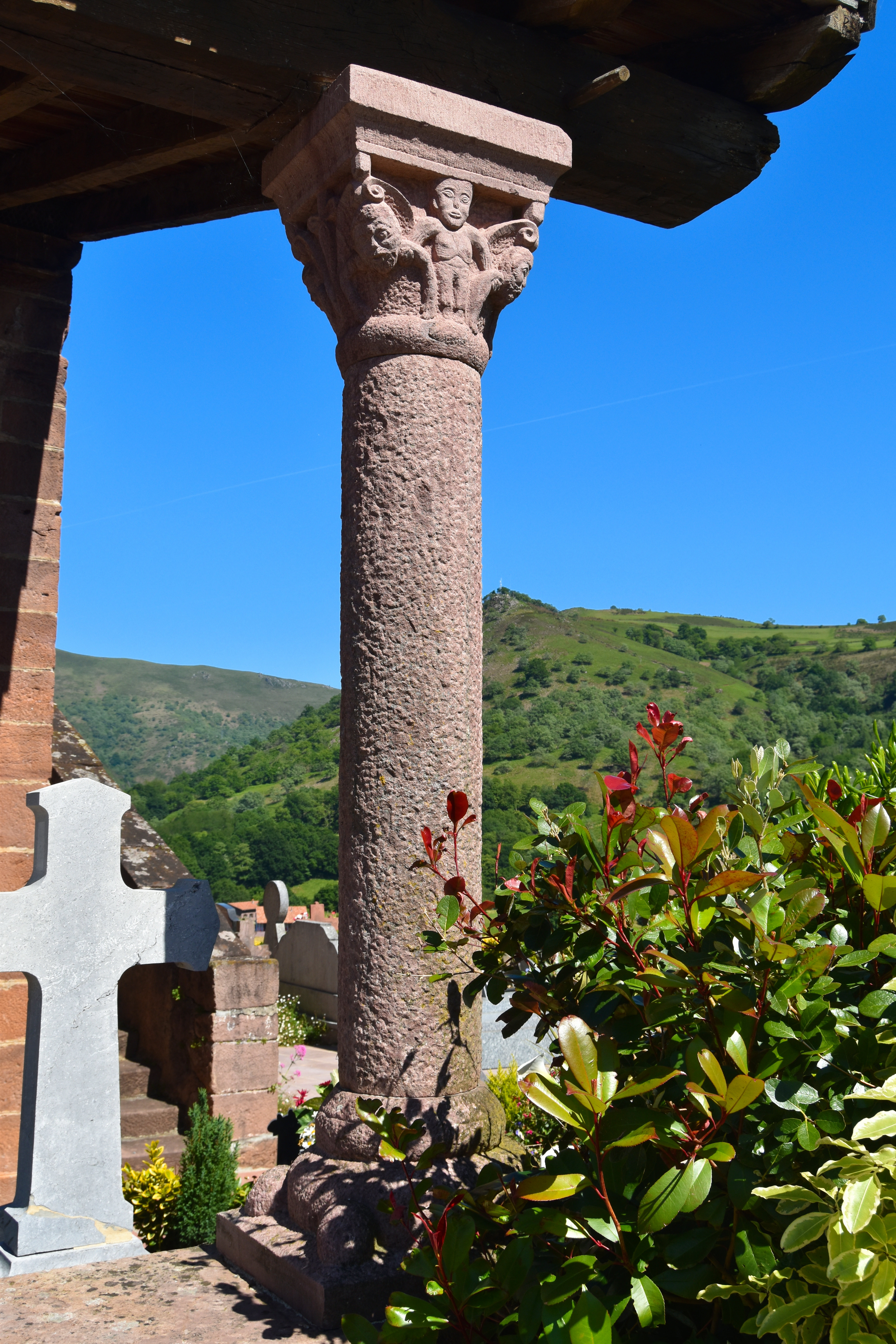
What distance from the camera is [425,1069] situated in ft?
9.33

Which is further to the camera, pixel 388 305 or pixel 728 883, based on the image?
pixel 388 305

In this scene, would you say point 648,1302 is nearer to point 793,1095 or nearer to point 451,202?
point 793,1095

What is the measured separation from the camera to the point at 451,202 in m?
3.10

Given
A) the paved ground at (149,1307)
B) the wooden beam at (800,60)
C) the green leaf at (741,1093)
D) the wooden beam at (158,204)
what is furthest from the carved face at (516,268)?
the paved ground at (149,1307)

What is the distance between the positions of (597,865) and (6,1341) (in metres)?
1.94

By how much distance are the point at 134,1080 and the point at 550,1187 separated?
512 cm

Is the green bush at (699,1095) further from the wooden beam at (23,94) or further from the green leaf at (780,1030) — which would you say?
the wooden beam at (23,94)

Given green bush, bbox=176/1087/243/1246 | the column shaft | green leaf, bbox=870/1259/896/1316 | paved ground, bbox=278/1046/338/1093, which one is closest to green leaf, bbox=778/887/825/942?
green leaf, bbox=870/1259/896/1316

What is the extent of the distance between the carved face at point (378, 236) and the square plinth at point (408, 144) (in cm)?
12

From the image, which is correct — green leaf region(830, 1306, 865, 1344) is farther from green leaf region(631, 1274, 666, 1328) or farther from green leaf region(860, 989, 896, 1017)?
green leaf region(860, 989, 896, 1017)

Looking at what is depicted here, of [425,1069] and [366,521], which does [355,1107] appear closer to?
[425,1069]

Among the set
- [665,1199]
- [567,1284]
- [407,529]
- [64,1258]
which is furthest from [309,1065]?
[665,1199]

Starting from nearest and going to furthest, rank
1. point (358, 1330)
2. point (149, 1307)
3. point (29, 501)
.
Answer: point (358, 1330) < point (149, 1307) < point (29, 501)

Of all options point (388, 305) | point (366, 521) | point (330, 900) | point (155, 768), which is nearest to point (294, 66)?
point (388, 305)
